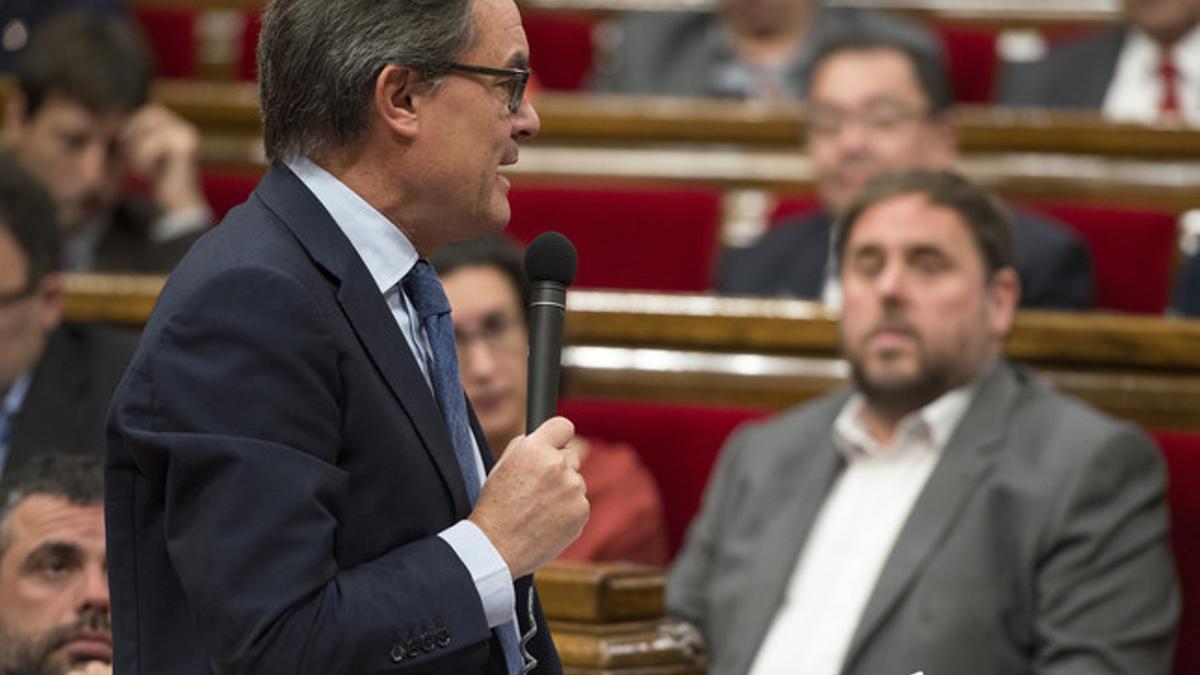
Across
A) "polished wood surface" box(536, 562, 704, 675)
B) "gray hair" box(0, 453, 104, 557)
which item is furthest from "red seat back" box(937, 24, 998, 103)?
"gray hair" box(0, 453, 104, 557)

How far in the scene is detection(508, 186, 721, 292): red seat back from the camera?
2363 millimetres

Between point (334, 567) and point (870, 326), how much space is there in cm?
104

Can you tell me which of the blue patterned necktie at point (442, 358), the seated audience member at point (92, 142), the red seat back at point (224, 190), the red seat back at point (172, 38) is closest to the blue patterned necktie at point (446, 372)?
the blue patterned necktie at point (442, 358)

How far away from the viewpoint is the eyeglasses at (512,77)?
0.83 m

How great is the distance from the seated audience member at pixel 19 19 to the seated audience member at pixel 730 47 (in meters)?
0.78

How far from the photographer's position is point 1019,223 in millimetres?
2119

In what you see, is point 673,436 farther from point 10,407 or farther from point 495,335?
point 10,407

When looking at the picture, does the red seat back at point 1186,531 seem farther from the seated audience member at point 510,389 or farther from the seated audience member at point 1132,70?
the seated audience member at point 1132,70

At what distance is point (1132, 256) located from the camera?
2.19 meters

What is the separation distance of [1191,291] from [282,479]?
1.52 metres

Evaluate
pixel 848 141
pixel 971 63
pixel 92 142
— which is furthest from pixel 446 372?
pixel 971 63

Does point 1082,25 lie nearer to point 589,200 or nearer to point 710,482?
point 589,200

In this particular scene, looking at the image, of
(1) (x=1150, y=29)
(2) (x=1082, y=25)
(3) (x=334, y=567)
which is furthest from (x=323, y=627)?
(2) (x=1082, y=25)

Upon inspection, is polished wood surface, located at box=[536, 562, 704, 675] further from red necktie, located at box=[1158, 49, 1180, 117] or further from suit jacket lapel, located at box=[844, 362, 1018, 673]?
red necktie, located at box=[1158, 49, 1180, 117]
